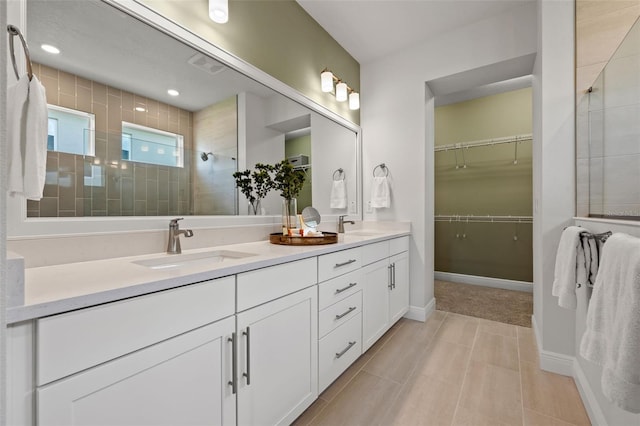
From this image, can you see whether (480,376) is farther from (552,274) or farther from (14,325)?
(14,325)

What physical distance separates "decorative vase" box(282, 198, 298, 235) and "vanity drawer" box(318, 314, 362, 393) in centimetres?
69

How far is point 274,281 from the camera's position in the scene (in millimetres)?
1164

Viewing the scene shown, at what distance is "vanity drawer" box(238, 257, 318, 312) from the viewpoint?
1044 mm

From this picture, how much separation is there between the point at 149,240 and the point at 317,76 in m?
1.92

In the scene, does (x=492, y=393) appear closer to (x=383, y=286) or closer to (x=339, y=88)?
(x=383, y=286)

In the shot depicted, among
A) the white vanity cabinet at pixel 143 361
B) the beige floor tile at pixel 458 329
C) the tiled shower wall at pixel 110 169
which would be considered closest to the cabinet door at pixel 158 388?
the white vanity cabinet at pixel 143 361

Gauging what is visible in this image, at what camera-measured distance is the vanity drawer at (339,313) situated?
1.45m

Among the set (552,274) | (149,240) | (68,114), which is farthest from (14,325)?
(552,274)

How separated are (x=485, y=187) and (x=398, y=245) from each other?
2136mm

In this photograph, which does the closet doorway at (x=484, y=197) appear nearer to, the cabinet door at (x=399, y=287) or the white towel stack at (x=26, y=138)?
the cabinet door at (x=399, y=287)

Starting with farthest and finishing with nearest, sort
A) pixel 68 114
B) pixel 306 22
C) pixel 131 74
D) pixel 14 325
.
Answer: pixel 306 22 → pixel 131 74 → pixel 68 114 → pixel 14 325

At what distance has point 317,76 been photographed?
242cm

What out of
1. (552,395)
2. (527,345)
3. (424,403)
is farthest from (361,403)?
(527,345)

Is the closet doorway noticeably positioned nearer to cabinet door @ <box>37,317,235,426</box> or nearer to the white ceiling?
the white ceiling
